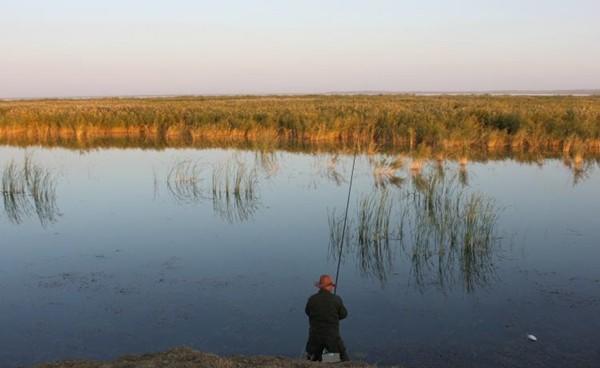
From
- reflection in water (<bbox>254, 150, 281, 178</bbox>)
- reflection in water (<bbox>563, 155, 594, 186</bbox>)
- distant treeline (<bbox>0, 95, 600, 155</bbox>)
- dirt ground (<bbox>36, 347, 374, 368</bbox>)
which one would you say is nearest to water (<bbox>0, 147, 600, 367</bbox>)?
reflection in water (<bbox>563, 155, 594, 186</bbox>)

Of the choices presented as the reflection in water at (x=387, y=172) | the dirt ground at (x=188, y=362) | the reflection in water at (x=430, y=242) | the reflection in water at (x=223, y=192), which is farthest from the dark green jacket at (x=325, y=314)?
the reflection in water at (x=387, y=172)

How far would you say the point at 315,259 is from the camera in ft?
29.6

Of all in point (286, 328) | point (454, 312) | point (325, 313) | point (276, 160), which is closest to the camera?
point (325, 313)

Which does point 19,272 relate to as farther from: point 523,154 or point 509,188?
point 523,154

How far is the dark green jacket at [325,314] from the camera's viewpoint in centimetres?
532

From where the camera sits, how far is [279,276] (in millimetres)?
8281

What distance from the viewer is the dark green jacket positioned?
5.32 metres

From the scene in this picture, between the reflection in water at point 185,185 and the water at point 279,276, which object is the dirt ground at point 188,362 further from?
the reflection in water at point 185,185

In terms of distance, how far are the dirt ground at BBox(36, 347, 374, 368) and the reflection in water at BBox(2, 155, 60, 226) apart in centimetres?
712

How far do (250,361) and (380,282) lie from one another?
11.3 ft

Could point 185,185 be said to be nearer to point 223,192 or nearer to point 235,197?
point 223,192

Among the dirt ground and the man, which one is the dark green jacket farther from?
the dirt ground

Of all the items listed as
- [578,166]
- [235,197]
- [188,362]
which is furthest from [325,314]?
[578,166]

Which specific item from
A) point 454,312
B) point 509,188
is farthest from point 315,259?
point 509,188
